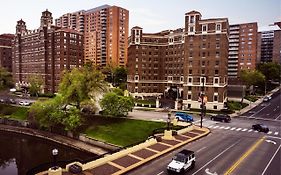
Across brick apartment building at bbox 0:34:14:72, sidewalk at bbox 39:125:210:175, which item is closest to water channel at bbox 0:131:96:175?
sidewalk at bbox 39:125:210:175

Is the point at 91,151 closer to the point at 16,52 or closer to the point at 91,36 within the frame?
the point at 16,52

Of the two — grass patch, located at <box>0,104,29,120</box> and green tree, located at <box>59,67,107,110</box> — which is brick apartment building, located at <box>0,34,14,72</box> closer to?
grass patch, located at <box>0,104,29,120</box>

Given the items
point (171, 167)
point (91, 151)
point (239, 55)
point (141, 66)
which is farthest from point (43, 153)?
point (239, 55)

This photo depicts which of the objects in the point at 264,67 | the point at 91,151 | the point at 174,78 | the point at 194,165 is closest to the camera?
the point at 194,165

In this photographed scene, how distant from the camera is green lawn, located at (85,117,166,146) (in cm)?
4374

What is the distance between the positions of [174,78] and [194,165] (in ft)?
211

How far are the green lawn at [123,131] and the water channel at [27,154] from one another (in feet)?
18.1

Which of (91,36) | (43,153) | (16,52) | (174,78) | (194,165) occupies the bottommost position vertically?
(43,153)

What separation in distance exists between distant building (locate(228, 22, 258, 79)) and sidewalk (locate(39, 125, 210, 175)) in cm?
10123

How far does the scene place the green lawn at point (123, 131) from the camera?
43.7 meters

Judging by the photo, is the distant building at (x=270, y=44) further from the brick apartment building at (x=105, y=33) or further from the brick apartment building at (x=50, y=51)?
the brick apartment building at (x=50, y=51)

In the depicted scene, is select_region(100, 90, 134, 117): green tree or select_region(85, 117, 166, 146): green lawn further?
select_region(100, 90, 134, 117): green tree

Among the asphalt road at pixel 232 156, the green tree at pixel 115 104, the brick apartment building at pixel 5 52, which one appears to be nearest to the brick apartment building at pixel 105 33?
the brick apartment building at pixel 5 52

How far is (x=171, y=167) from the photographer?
939 inches
